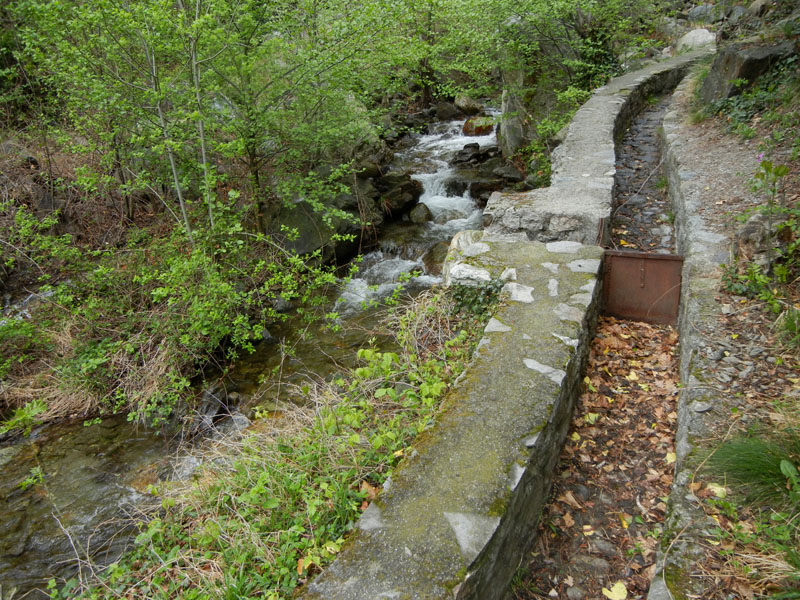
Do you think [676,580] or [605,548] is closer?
[676,580]

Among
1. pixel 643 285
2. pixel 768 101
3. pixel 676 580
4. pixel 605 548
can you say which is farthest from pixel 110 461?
pixel 768 101

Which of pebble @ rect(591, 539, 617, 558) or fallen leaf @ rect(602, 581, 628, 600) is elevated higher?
pebble @ rect(591, 539, 617, 558)

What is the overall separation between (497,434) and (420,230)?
760 cm

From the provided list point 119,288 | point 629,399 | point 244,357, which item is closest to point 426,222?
point 244,357

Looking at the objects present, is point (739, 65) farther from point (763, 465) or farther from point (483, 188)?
point (763, 465)

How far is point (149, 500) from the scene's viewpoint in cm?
472

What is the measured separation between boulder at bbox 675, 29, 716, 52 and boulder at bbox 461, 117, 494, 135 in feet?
18.3

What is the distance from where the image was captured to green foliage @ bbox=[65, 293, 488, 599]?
2.65m

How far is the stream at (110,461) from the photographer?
4266 millimetres

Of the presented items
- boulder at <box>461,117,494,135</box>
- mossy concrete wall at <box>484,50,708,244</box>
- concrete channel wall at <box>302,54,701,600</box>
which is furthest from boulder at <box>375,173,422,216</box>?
concrete channel wall at <box>302,54,701,600</box>

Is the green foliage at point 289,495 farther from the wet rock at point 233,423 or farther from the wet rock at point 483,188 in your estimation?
the wet rock at point 483,188

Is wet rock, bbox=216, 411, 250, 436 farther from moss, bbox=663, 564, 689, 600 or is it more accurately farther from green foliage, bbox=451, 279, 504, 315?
moss, bbox=663, 564, 689, 600

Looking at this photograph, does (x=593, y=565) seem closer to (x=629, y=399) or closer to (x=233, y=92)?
(x=629, y=399)

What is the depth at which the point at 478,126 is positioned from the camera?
14.0 metres
